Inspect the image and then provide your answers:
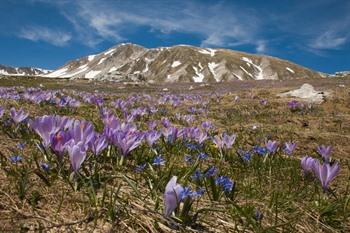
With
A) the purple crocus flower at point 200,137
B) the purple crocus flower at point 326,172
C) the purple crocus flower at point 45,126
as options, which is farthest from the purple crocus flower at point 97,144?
the purple crocus flower at point 200,137

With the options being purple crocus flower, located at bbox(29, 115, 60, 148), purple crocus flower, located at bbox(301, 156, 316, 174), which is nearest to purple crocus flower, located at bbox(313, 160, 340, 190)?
purple crocus flower, located at bbox(301, 156, 316, 174)

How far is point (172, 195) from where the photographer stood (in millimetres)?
2170

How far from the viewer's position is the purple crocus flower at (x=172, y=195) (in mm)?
2160

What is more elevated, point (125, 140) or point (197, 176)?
point (125, 140)

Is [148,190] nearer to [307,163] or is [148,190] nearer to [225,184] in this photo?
[225,184]

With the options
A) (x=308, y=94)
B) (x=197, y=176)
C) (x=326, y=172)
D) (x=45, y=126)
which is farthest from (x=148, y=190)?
(x=308, y=94)

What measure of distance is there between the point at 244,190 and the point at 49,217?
184cm

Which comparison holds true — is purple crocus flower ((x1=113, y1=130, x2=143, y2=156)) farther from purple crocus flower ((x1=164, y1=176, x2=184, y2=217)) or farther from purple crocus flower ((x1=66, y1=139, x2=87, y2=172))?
purple crocus flower ((x1=164, y1=176, x2=184, y2=217))

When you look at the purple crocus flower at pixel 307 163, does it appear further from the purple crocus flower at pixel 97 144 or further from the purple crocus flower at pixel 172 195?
the purple crocus flower at pixel 97 144

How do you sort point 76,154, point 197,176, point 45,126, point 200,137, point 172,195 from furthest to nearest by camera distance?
1. point 200,137
2. point 197,176
3. point 45,126
4. point 76,154
5. point 172,195

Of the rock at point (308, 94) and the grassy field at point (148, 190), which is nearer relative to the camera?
the grassy field at point (148, 190)

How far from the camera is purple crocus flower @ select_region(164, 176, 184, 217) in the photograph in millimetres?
2160

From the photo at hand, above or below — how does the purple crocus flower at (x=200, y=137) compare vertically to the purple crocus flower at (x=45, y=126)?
above

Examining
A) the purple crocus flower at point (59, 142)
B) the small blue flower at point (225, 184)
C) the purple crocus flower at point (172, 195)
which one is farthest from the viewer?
the small blue flower at point (225, 184)
